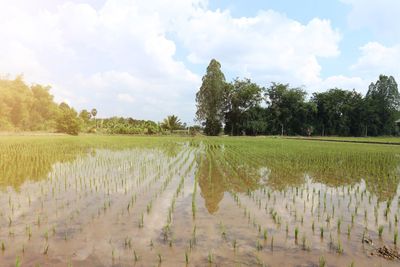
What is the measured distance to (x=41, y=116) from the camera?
66188 mm

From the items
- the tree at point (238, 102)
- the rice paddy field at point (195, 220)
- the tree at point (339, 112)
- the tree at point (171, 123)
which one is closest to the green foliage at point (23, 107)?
the tree at point (171, 123)

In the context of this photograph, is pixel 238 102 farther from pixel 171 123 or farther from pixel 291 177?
pixel 291 177

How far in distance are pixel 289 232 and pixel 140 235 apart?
2.62 meters

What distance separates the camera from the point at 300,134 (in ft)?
200

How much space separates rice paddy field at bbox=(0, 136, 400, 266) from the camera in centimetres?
440

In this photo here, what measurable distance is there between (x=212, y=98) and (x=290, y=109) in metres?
15.9

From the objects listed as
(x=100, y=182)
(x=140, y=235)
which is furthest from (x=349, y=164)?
(x=140, y=235)

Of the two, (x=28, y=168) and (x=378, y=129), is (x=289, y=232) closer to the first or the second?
(x=28, y=168)

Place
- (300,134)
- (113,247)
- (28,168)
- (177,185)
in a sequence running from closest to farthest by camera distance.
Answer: (113,247), (177,185), (28,168), (300,134)

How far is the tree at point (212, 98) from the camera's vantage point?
5544cm

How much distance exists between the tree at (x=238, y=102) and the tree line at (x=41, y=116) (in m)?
9.96

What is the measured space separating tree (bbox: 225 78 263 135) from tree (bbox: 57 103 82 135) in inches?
1054

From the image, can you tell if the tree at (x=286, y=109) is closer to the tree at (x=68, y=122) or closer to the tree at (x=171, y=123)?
the tree at (x=171, y=123)

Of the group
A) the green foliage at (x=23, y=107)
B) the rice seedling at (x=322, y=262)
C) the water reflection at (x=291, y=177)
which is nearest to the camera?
the rice seedling at (x=322, y=262)
